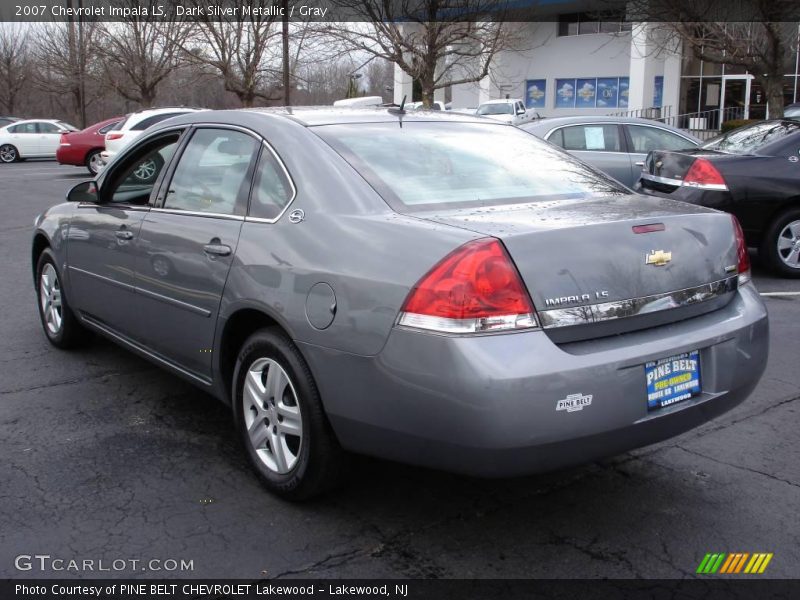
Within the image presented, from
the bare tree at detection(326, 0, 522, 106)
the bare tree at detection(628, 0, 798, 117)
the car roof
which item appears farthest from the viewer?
the bare tree at detection(326, 0, 522, 106)

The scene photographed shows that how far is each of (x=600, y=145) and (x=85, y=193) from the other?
7.35 metres

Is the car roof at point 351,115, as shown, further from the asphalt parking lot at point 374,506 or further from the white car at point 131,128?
the white car at point 131,128

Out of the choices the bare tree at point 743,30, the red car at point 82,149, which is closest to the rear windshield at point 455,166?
the bare tree at point 743,30

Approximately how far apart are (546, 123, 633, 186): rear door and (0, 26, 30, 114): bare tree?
47.4 metres

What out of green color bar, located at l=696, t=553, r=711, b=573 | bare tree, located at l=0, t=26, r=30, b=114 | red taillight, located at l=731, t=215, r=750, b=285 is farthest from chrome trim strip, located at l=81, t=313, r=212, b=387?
bare tree, located at l=0, t=26, r=30, b=114

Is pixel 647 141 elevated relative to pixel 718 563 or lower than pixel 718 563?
elevated

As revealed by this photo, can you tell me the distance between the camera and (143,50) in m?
38.3

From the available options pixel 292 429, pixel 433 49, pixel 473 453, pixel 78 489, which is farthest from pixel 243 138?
pixel 433 49

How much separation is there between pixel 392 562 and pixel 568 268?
123 cm

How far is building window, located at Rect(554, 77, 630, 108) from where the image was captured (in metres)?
40.5

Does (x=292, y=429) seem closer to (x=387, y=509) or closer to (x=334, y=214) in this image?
(x=387, y=509)

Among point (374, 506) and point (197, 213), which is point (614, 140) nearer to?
point (197, 213)

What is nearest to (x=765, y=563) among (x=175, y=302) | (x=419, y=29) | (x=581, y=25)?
(x=175, y=302)

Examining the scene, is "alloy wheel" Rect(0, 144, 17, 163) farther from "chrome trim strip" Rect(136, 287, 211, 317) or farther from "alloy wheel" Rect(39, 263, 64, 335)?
"chrome trim strip" Rect(136, 287, 211, 317)
